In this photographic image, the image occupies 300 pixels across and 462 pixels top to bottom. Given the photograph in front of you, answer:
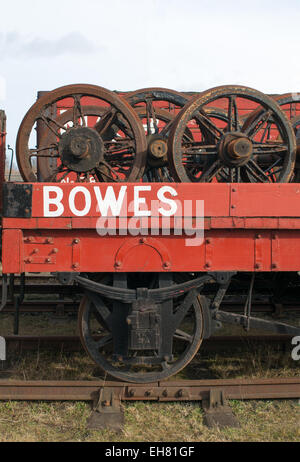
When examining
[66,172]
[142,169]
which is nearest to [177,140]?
[142,169]

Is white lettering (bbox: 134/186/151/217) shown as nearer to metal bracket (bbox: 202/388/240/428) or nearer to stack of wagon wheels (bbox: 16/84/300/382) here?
stack of wagon wheels (bbox: 16/84/300/382)

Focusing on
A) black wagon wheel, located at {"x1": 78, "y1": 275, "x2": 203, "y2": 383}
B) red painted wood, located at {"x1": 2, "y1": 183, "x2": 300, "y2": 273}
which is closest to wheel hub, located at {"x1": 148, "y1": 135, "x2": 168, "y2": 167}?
red painted wood, located at {"x1": 2, "y1": 183, "x2": 300, "y2": 273}

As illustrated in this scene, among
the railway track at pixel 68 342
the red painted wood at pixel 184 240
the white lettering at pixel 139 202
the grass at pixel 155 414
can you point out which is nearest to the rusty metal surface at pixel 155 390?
the grass at pixel 155 414

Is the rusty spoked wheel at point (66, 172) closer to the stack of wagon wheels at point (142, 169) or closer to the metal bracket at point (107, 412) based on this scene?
the stack of wagon wheels at point (142, 169)

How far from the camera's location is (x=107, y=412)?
381 centimetres

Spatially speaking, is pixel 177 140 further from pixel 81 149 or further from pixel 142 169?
pixel 81 149

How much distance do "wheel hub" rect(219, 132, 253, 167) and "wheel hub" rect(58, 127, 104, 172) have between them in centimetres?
120

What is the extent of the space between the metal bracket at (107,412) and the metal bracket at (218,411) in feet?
2.63

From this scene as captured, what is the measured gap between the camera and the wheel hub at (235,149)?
388 centimetres

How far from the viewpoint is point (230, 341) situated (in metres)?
5.34

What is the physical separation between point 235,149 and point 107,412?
2746mm

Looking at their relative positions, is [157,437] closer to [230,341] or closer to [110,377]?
[110,377]

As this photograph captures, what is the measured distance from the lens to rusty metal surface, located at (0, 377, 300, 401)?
4016 millimetres

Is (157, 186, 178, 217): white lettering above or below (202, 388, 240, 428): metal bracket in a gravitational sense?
above
